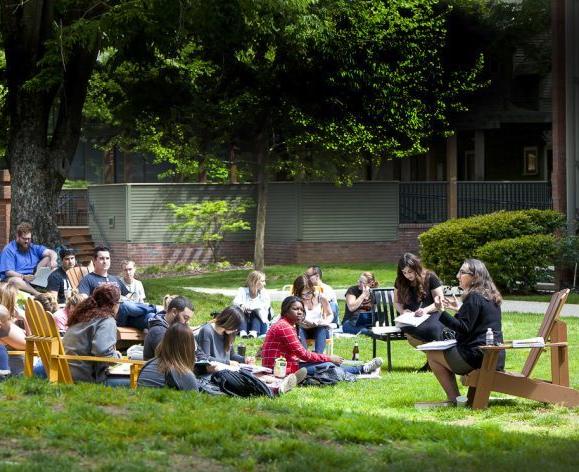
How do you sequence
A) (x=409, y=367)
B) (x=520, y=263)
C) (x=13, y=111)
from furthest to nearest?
(x=520, y=263), (x=13, y=111), (x=409, y=367)

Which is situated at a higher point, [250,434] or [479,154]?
[479,154]

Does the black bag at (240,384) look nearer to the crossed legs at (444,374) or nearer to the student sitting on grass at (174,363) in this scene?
the student sitting on grass at (174,363)

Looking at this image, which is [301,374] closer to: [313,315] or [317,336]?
[317,336]

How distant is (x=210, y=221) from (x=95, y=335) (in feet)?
78.9

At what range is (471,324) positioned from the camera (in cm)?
1145

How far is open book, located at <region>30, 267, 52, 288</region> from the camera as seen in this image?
18.6m

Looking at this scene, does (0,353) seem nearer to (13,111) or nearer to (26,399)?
(26,399)

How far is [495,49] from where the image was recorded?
1496 inches

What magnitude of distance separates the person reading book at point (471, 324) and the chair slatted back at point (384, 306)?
4.32m

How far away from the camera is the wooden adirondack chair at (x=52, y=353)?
11578 millimetres

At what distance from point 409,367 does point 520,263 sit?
10.2 metres

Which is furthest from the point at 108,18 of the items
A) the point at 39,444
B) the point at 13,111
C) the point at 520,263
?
the point at 39,444

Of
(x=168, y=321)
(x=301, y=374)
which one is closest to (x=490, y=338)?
(x=301, y=374)

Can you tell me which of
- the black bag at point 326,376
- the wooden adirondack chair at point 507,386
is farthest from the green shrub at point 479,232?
the wooden adirondack chair at point 507,386
